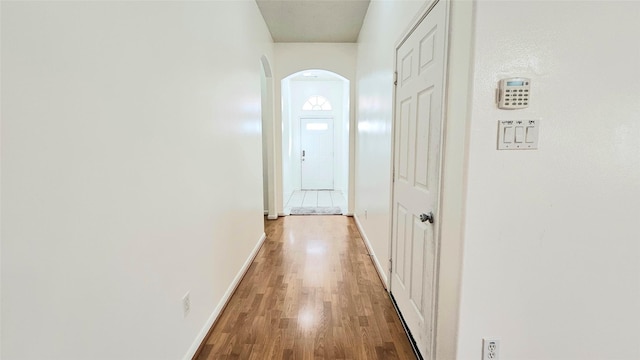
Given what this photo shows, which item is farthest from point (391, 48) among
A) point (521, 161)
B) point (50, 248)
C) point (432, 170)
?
point (50, 248)

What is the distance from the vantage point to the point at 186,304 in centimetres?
167

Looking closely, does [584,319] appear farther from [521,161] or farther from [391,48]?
[391,48]

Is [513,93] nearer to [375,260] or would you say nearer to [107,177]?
[107,177]

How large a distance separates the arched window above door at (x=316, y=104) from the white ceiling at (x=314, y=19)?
10.1 ft

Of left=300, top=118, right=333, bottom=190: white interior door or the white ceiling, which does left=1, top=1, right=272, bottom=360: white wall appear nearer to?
the white ceiling

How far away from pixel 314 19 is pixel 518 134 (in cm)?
337

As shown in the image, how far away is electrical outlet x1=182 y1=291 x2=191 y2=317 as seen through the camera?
5.35ft

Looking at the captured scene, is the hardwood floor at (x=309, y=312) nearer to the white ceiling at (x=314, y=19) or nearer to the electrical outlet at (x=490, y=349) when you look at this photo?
the electrical outlet at (x=490, y=349)

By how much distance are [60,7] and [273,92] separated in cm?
398

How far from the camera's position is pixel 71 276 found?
0.91 metres

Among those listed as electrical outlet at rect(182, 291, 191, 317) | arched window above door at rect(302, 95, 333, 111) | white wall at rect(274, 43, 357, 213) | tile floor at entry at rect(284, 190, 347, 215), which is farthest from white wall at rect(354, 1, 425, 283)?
arched window above door at rect(302, 95, 333, 111)

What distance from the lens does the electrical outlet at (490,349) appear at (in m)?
1.31

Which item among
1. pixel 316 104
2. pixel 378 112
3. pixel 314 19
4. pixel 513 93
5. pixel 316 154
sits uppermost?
pixel 314 19

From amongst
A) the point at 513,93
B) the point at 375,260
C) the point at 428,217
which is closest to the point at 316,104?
the point at 375,260
